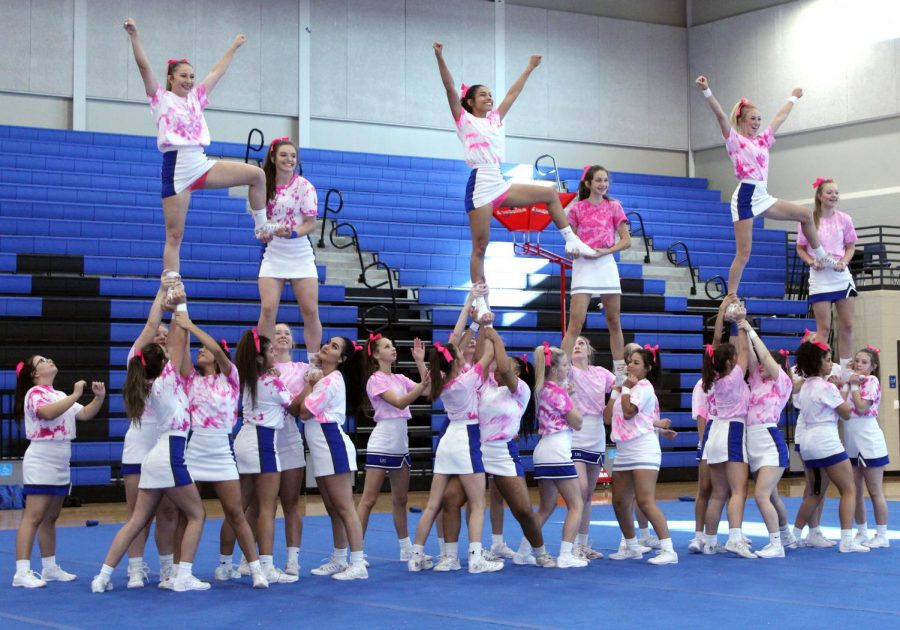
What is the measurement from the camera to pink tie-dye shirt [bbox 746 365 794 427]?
7766 millimetres

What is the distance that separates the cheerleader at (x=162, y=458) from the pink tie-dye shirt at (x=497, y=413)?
1.77 meters

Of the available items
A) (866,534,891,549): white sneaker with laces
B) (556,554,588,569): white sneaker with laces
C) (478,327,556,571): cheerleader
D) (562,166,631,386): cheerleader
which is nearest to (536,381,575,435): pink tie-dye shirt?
(478,327,556,571): cheerleader

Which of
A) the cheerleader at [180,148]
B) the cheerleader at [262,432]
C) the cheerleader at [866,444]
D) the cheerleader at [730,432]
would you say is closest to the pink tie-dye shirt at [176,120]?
the cheerleader at [180,148]

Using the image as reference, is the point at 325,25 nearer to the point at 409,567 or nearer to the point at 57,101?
the point at 57,101

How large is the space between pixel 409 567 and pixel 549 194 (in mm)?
2426

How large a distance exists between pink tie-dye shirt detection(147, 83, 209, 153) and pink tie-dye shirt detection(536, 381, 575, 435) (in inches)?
101

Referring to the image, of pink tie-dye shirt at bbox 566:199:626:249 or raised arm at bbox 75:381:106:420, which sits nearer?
raised arm at bbox 75:381:106:420

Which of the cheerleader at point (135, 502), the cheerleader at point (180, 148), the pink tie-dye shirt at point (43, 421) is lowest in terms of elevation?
the cheerleader at point (135, 502)

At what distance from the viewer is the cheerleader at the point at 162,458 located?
6.45 m

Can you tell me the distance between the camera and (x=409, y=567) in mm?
7332

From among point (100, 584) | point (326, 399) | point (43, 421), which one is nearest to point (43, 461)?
point (43, 421)

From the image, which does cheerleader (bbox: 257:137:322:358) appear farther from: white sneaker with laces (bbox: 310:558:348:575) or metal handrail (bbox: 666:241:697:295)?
metal handrail (bbox: 666:241:697:295)

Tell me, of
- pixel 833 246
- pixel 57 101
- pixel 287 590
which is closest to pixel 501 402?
pixel 287 590

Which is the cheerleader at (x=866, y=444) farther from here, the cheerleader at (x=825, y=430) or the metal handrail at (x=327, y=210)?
the metal handrail at (x=327, y=210)
